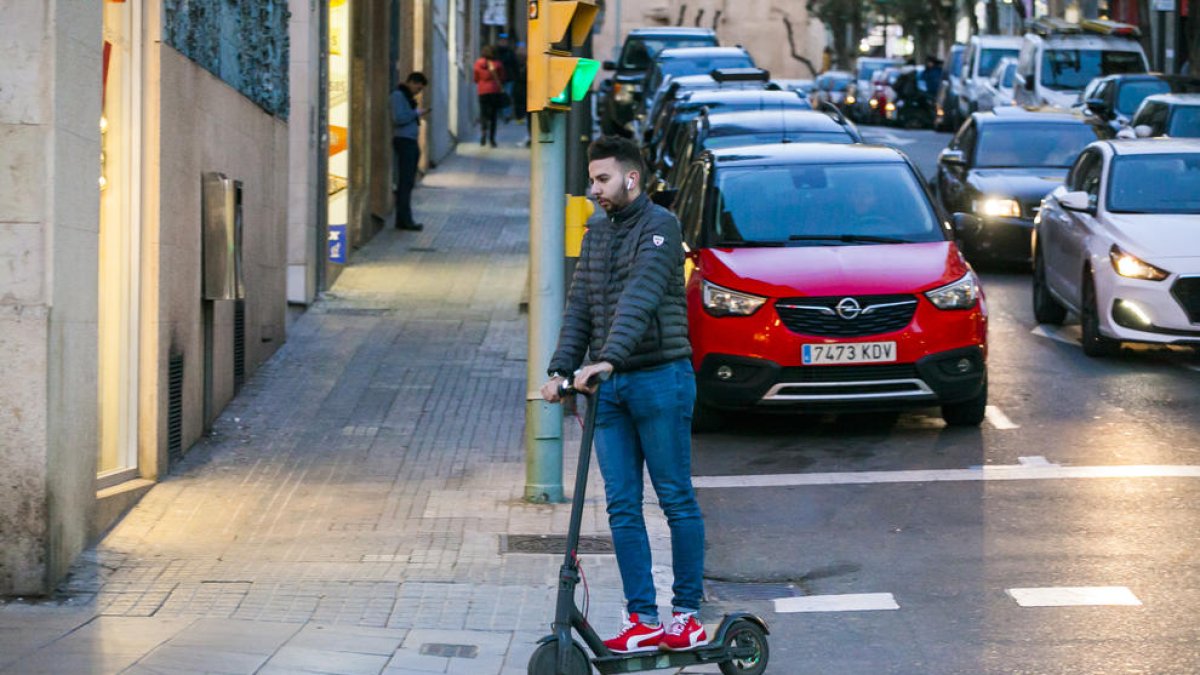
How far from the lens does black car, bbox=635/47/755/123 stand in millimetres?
34188

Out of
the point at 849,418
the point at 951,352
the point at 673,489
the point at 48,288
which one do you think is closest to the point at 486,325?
the point at 849,418

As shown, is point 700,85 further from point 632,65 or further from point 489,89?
point 632,65

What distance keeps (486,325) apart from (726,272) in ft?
16.2

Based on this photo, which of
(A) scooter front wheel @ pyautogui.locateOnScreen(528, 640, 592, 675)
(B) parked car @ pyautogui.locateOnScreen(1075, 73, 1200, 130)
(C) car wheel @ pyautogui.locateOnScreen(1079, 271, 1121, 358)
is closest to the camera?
(A) scooter front wheel @ pyautogui.locateOnScreen(528, 640, 592, 675)

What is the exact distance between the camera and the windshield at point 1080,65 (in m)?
35.7

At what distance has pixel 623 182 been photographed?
22.7 ft

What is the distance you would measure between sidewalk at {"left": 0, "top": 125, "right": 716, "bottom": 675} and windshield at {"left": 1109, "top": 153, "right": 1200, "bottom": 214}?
15.6 ft

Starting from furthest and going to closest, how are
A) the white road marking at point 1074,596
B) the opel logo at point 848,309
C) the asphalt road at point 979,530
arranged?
the opel logo at point 848,309 → the white road marking at point 1074,596 → the asphalt road at point 979,530

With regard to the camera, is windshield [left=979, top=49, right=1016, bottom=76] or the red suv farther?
windshield [left=979, top=49, right=1016, bottom=76]

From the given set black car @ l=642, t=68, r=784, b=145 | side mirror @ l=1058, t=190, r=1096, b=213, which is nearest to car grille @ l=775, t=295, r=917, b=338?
side mirror @ l=1058, t=190, r=1096, b=213

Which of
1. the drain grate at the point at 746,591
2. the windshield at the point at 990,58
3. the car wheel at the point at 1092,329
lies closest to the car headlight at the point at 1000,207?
the car wheel at the point at 1092,329

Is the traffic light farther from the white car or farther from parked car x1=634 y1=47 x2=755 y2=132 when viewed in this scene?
parked car x1=634 y1=47 x2=755 y2=132

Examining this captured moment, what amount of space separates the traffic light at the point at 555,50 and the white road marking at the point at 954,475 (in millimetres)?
2325

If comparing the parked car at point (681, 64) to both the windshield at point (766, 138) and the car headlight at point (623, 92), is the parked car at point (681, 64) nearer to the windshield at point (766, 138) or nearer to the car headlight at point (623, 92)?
the car headlight at point (623, 92)
